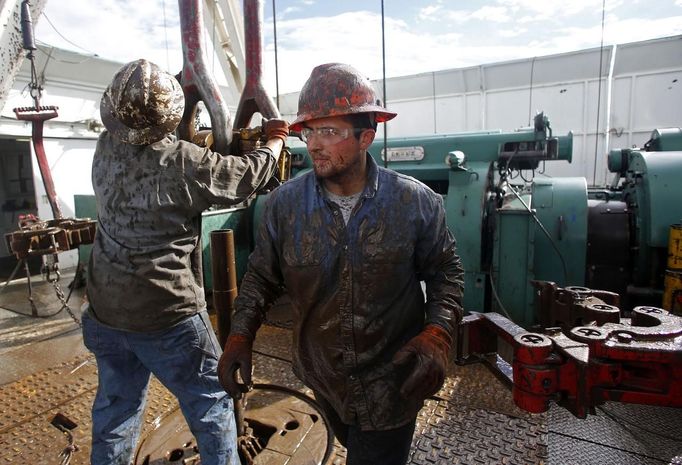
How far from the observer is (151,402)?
251 cm

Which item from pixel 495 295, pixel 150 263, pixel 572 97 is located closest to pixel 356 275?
pixel 150 263

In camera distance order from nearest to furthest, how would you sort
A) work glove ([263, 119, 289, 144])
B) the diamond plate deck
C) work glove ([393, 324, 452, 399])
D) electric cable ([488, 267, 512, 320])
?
1. work glove ([393, 324, 452, 399])
2. work glove ([263, 119, 289, 144])
3. the diamond plate deck
4. electric cable ([488, 267, 512, 320])

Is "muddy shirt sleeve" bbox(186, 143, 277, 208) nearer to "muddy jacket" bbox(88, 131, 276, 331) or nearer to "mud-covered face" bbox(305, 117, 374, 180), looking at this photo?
"muddy jacket" bbox(88, 131, 276, 331)

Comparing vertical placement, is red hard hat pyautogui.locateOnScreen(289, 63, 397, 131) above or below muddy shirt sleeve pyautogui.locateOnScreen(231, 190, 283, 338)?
above

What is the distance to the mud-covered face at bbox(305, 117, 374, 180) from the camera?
1.27 metres

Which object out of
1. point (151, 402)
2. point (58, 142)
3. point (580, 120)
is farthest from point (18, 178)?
point (580, 120)

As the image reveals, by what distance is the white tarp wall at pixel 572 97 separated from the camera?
7.59 metres

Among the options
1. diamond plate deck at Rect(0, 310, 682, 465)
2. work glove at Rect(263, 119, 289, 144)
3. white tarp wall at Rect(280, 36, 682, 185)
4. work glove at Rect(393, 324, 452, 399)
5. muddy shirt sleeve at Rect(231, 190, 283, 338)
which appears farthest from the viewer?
white tarp wall at Rect(280, 36, 682, 185)

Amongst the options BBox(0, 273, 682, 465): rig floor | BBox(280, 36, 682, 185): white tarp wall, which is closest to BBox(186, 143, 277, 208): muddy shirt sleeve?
BBox(0, 273, 682, 465): rig floor

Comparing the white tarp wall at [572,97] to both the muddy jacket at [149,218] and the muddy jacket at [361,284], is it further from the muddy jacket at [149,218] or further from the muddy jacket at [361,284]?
the muddy jacket at [149,218]

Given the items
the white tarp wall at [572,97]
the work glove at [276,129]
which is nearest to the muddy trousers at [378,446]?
the work glove at [276,129]

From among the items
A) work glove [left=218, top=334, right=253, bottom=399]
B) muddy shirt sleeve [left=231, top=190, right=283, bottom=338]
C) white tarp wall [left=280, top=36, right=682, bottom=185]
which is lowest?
work glove [left=218, top=334, right=253, bottom=399]

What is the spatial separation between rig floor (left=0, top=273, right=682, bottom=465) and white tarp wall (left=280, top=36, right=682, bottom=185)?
552cm

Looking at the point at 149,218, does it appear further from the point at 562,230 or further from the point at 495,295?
the point at 562,230
